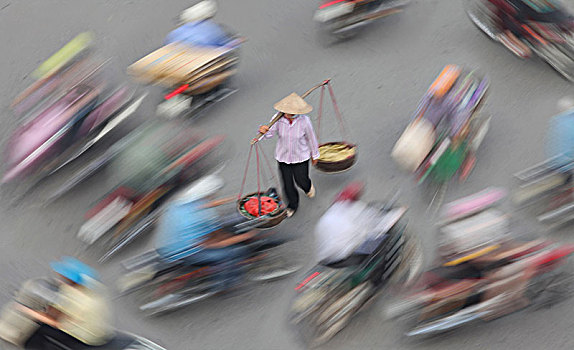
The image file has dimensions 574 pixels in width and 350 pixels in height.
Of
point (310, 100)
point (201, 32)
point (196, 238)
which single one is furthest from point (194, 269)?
point (310, 100)

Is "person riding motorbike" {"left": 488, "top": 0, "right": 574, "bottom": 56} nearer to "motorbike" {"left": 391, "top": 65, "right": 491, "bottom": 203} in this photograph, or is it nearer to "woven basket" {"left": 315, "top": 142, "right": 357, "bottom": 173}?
"motorbike" {"left": 391, "top": 65, "right": 491, "bottom": 203}

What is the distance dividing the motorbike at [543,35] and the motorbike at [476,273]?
3485mm

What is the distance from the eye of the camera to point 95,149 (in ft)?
29.4

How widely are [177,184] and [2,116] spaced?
2.90 m

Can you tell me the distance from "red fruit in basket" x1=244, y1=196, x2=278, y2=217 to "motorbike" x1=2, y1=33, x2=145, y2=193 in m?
1.91

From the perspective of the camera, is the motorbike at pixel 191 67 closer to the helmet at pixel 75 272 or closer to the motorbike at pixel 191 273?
the motorbike at pixel 191 273

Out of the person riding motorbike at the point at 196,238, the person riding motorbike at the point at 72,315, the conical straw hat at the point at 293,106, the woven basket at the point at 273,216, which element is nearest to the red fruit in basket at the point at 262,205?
the woven basket at the point at 273,216

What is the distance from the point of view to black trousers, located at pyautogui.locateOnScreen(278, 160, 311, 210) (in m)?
7.91

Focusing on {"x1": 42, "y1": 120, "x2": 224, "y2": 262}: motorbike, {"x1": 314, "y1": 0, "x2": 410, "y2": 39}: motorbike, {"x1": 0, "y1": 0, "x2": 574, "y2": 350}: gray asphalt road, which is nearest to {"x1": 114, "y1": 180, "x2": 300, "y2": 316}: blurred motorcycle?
{"x1": 0, "y1": 0, "x2": 574, "y2": 350}: gray asphalt road

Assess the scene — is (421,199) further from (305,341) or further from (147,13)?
(147,13)

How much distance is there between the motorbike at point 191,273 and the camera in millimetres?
6945

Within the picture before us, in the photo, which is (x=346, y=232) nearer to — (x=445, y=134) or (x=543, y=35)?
(x=445, y=134)

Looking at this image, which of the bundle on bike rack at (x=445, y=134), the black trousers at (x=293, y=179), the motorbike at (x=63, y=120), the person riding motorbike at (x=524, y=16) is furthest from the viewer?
the person riding motorbike at (x=524, y=16)

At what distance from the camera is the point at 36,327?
647 centimetres
